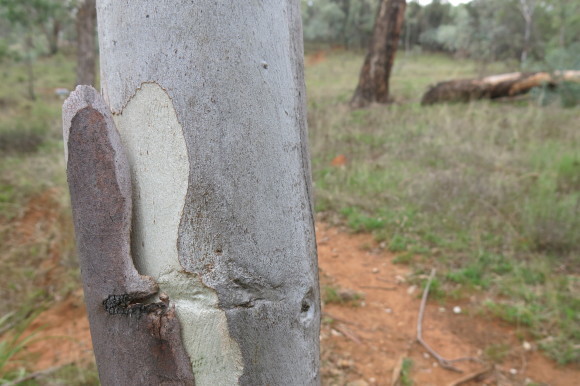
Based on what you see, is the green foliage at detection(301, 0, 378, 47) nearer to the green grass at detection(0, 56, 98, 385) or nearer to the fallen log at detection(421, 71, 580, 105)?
the fallen log at detection(421, 71, 580, 105)

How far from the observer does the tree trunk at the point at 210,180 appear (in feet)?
2.38

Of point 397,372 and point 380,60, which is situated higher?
point 380,60

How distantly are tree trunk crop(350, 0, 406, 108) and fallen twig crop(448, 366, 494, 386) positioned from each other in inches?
273

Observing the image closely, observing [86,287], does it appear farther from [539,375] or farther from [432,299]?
[432,299]

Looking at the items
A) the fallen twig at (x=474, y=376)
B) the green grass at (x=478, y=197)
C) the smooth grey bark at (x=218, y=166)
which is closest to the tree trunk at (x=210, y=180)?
the smooth grey bark at (x=218, y=166)

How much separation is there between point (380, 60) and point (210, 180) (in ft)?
28.5

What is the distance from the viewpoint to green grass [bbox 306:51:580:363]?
290 cm

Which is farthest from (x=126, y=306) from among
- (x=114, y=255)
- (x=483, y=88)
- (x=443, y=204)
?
(x=483, y=88)

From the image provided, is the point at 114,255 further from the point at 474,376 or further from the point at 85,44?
the point at 85,44

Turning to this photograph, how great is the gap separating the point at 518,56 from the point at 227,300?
19.4 meters

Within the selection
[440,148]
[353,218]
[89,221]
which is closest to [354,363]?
[353,218]

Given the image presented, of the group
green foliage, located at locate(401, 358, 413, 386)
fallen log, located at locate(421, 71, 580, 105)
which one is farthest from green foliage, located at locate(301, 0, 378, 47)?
green foliage, located at locate(401, 358, 413, 386)

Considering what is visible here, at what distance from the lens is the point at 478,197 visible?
395 cm

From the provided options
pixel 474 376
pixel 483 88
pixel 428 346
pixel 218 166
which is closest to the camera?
pixel 218 166
